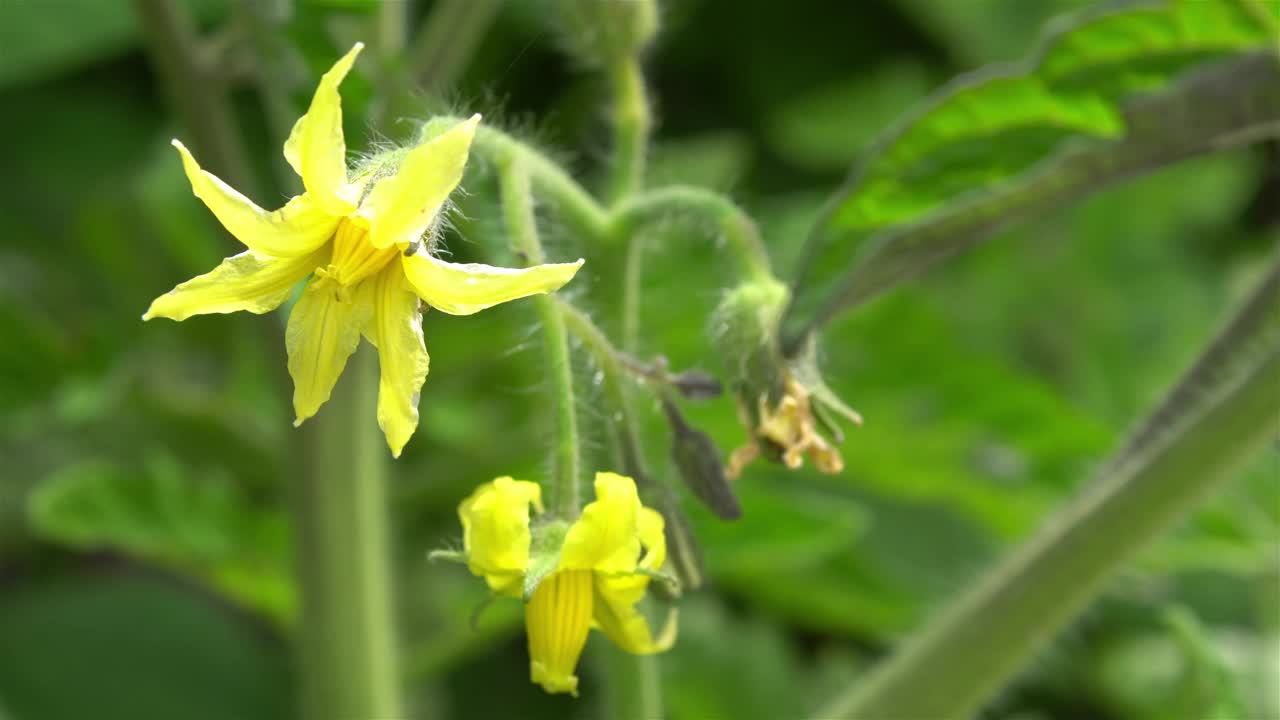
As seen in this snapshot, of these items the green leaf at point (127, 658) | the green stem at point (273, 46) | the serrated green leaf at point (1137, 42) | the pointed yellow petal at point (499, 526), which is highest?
the green stem at point (273, 46)

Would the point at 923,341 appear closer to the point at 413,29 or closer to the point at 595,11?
the point at 595,11

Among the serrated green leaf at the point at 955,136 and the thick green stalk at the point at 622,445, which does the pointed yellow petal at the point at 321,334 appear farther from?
the serrated green leaf at the point at 955,136

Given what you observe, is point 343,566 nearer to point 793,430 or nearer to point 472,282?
point 793,430

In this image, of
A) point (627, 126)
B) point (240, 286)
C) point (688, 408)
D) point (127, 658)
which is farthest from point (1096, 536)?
point (127, 658)

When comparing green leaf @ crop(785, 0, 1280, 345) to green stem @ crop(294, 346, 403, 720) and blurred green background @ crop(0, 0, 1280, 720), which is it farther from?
green stem @ crop(294, 346, 403, 720)

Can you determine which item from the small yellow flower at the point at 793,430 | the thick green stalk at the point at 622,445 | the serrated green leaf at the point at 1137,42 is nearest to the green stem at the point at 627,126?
the thick green stalk at the point at 622,445
